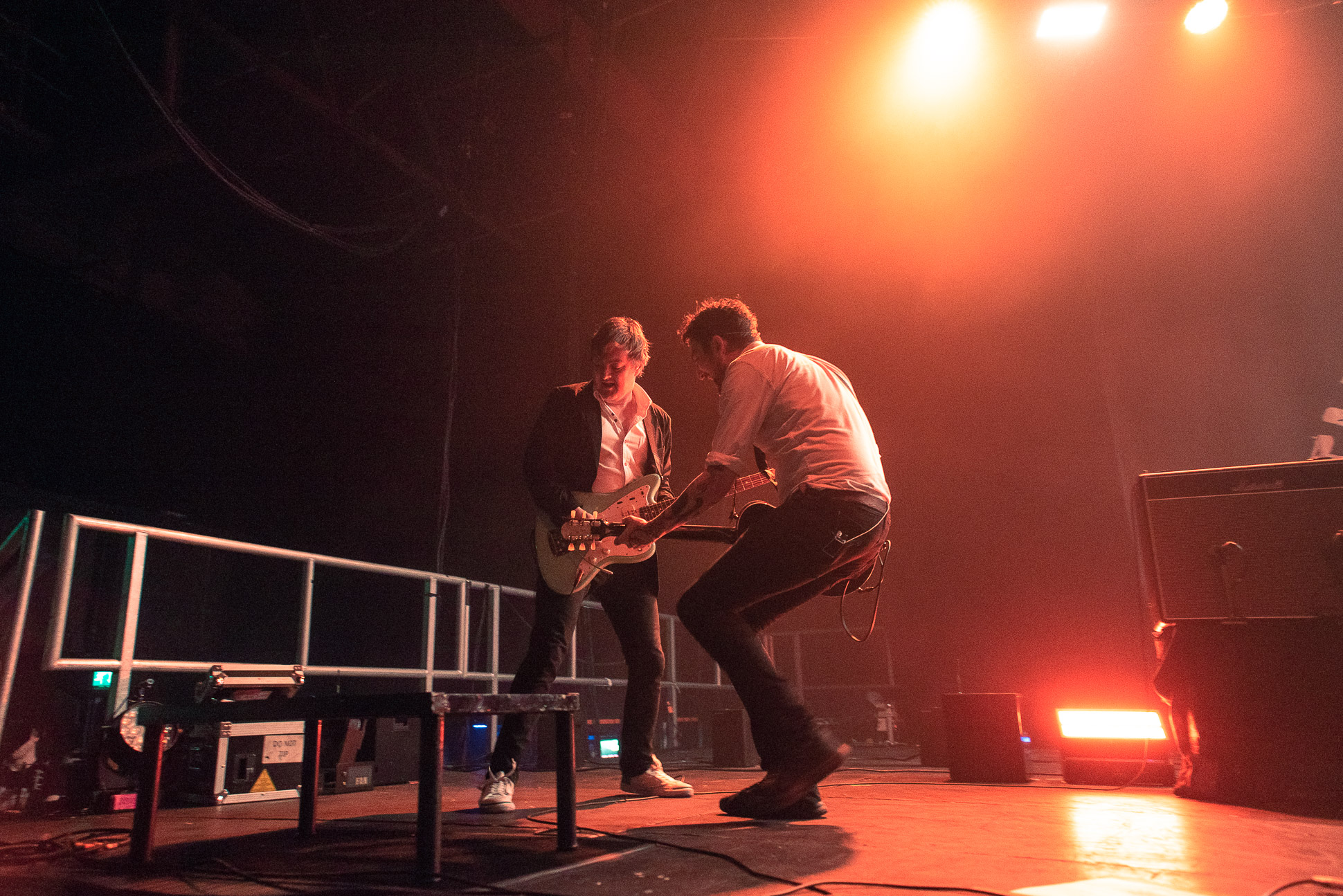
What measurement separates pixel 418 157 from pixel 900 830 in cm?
521

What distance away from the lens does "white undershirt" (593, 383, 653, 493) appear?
2.98m

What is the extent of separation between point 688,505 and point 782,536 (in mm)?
303

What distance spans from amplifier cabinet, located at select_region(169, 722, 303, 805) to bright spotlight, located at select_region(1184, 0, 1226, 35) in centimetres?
663

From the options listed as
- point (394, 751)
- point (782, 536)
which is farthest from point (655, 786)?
point (394, 751)

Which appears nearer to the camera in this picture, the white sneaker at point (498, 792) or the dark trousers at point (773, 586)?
the dark trousers at point (773, 586)

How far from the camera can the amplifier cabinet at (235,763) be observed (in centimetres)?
316

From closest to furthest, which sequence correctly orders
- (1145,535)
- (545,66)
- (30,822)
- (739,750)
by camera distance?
(30,822) → (1145,535) → (739,750) → (545,66)

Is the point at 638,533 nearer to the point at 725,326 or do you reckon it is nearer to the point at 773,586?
the point at 773,586

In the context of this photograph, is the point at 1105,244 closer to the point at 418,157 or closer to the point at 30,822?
the point at 418,157

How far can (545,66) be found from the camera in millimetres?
5113

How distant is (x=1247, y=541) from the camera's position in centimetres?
294

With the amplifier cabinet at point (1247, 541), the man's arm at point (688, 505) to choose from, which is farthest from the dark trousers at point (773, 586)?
the amplifier cabinet at point (1247, 541)

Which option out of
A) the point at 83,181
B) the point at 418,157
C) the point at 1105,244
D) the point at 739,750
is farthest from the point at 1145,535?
the point at 83,181

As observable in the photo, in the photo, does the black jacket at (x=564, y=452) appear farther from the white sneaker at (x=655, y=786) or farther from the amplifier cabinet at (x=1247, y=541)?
the amplifier cabinet at (x=1247, y=541)
